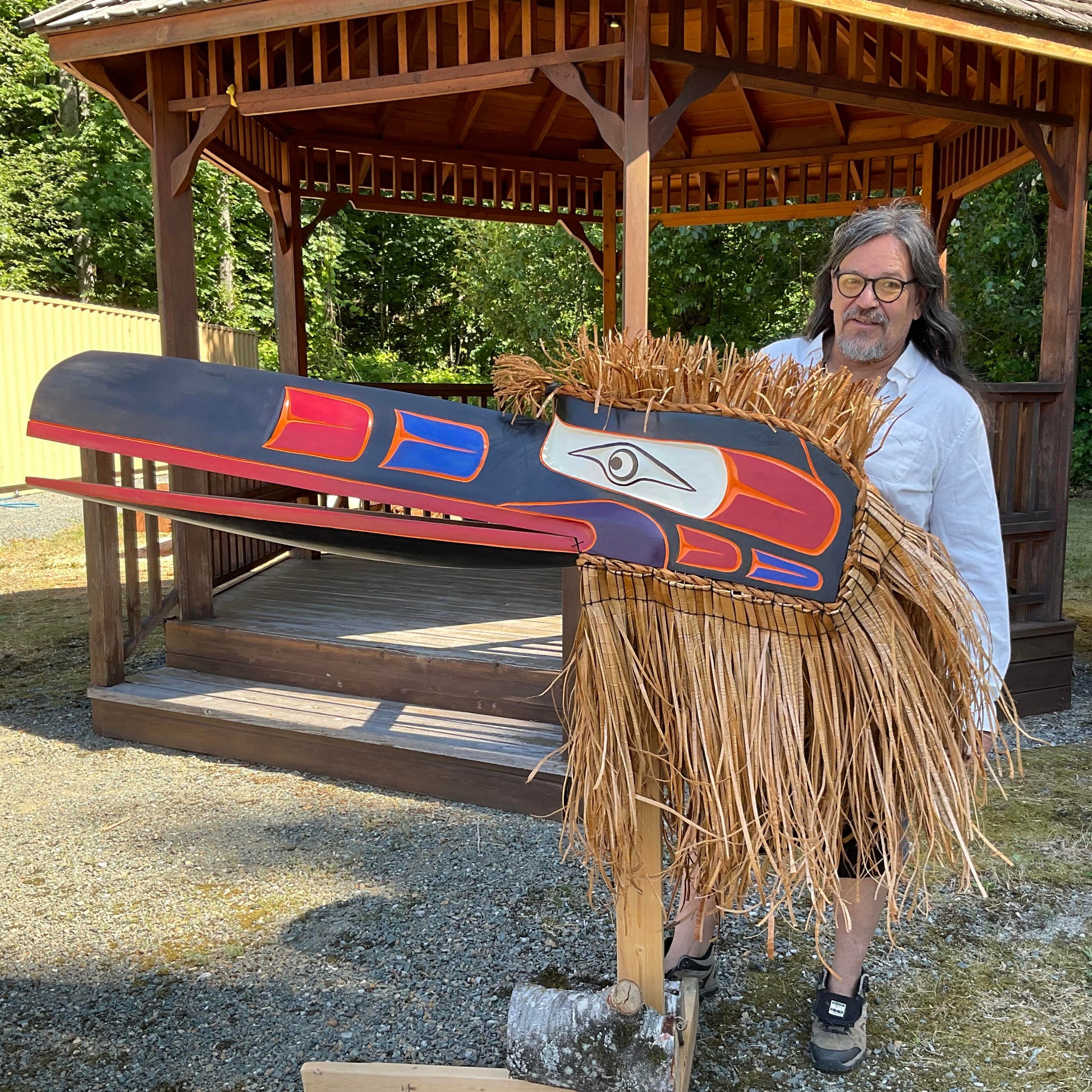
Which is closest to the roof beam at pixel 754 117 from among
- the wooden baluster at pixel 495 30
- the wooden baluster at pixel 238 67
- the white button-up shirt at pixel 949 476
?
the wooden baluster at pixel 495 30

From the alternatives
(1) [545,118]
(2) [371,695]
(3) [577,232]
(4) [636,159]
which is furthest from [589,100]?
(3) [577,232]

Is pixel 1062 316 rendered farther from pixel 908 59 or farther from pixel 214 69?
pixel 214 69

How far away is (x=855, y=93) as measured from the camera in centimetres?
416

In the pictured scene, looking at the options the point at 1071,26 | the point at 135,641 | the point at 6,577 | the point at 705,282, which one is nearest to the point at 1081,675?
the point at 1071,26

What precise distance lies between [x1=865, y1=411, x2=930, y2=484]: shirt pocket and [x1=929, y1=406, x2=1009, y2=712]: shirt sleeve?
68 mm

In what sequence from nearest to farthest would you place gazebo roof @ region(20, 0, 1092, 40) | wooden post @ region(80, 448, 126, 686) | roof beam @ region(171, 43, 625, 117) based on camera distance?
gazebo roof @ region(20, 0, 1092, 40) < roof beam @ region(171, 43, 625, 117) < wooden post @ region(80, 448, 126, 686)

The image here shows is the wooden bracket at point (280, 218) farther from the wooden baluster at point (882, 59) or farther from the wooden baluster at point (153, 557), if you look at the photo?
the wooden baluster at point (882, 59)

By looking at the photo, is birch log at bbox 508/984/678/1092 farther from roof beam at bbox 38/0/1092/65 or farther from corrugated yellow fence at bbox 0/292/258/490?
corrugated yellow fence at bbox 0/292/258/490

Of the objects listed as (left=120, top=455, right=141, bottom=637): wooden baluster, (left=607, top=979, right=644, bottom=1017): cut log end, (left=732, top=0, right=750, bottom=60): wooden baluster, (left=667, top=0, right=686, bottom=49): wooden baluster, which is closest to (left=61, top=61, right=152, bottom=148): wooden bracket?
(left=120, top=455, right=141, bottom=637): wooden baluster

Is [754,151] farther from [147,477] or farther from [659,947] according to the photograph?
[659,947]

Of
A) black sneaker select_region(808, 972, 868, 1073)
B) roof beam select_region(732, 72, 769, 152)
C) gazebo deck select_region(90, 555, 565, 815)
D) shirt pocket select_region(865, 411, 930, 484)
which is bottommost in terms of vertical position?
black sneaker select_region(808, 972, 868, 1073)

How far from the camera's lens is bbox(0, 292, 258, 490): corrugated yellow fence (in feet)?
39.2

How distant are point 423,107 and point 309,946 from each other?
17.7ft

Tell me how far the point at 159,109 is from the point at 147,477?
1.63 metres
